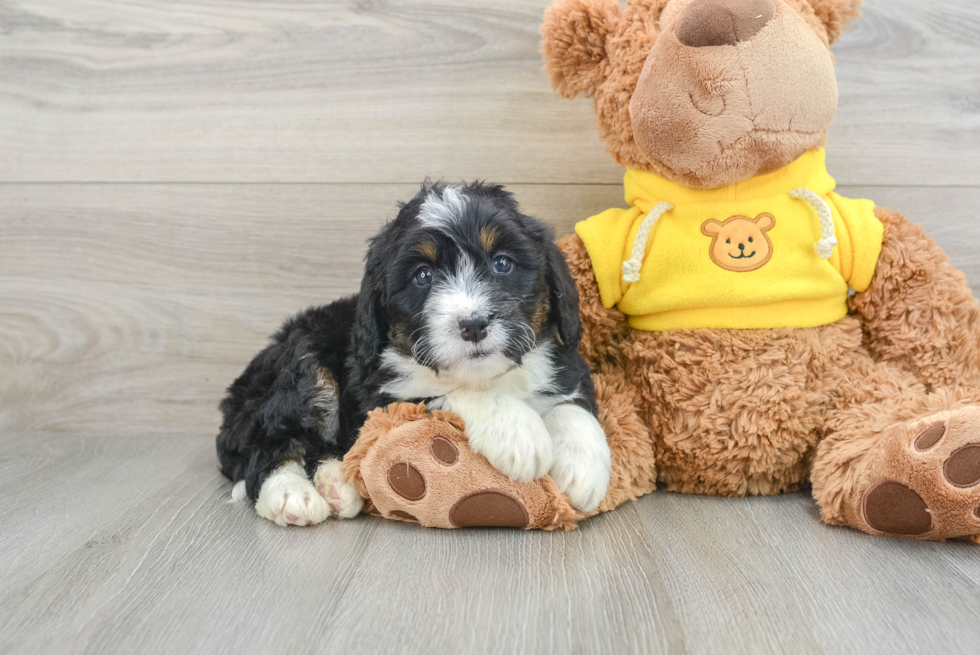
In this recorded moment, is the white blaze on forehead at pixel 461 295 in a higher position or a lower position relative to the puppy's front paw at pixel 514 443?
higher

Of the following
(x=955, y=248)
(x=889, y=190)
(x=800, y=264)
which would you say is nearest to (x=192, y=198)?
(x=800, y=264)

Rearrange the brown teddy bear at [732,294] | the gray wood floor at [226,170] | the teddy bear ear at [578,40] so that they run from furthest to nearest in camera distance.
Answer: the gray wood floor at [226,170] → the teddy bear ear at [578,40] → the brown teddy bear at [732,294]

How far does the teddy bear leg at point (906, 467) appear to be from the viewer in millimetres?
1464

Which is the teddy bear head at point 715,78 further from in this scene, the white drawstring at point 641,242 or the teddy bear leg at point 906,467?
the teddy bear leg at point 906,467

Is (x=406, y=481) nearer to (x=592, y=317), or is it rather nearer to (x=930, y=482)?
(x=592, y=317)

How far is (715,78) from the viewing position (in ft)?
5.51

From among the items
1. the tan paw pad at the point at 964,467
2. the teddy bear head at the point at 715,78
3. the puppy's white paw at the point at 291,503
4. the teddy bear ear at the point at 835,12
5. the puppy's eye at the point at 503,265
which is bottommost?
the puppy's white paw at the point at 291,503

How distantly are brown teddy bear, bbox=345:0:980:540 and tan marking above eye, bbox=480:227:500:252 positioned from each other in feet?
1.25

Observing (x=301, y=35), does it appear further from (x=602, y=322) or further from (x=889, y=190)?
(x=889, y=190)

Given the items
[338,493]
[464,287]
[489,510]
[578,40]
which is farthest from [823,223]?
[338,493]

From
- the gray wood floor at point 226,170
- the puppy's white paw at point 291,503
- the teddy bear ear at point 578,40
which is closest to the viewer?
the puppy's white paw at point 291,503

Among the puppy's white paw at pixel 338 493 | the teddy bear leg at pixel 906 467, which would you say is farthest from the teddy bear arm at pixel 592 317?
the puppy's white paw at pixel 338 493

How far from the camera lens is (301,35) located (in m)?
2.47

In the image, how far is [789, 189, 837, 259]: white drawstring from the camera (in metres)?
1.81
